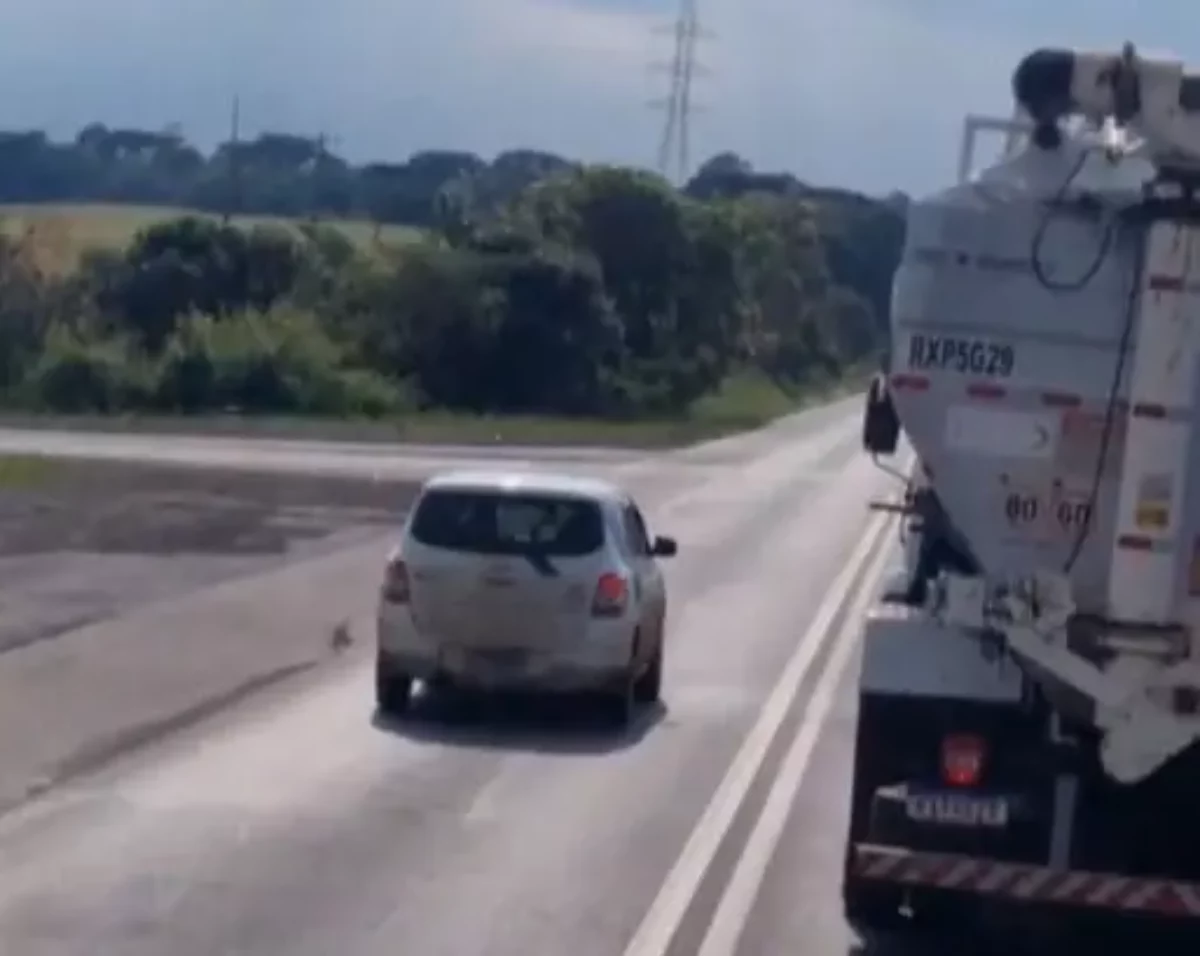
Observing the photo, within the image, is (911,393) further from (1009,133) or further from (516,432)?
(516,432)

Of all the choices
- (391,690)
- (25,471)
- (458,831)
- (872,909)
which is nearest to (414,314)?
(25,471)

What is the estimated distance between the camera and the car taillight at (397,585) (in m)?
20.4

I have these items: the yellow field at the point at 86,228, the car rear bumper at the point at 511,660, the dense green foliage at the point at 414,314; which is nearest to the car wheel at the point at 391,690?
the car rear bumper at the point at 511,660

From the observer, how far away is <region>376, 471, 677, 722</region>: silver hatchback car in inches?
798

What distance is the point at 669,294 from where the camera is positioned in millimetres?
115688

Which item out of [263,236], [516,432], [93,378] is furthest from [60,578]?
[263,236]

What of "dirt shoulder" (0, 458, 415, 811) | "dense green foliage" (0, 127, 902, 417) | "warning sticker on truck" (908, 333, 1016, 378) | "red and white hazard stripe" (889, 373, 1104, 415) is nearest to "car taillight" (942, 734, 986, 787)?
"red and white hazard stripe" (889, 373, 1104, 415)

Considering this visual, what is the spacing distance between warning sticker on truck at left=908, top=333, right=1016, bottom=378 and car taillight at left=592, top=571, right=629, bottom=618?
27.9 feet

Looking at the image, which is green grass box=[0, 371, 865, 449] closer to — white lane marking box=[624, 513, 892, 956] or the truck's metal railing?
white lane marking box=[624, 513, 892, 956]

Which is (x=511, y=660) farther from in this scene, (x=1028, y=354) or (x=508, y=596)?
(x=1028, y=354)

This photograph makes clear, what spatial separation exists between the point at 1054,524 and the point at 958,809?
1.19 m

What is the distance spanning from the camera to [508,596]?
2025cm

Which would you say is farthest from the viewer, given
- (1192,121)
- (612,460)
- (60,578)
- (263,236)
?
(263,236)

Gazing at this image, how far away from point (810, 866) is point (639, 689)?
22.3ft
